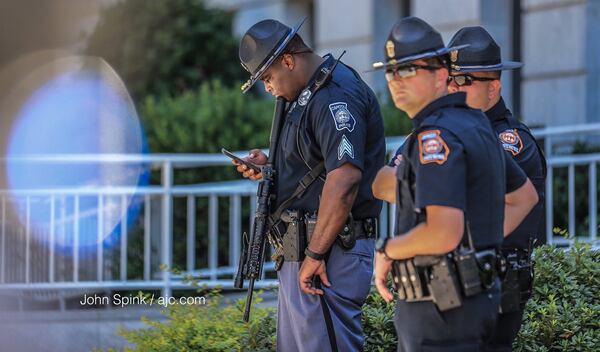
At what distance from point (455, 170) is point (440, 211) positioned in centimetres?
Result: 14

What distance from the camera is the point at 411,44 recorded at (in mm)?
3295

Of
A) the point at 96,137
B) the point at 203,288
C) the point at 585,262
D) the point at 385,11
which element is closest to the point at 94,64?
the point at 96,137

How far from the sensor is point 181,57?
1413 cm

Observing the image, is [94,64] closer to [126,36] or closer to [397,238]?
[126,36]

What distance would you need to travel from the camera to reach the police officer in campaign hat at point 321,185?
4.16 m

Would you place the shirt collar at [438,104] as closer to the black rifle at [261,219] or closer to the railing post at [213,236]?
the black rifle at [261,219]

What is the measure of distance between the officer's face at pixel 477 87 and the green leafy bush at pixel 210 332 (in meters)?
1.68

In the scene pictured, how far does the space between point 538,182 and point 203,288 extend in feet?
7.23

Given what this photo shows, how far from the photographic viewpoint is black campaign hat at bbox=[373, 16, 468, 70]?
10.8 ft

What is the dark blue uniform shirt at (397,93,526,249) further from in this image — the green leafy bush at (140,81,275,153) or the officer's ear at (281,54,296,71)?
the green leafy bush at (140,81,275,153)

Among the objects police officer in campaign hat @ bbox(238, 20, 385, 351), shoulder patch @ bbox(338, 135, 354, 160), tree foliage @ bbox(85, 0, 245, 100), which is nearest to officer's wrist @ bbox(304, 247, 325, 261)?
police officer in campaign hat @ bbox(238, 20, 385, 351)

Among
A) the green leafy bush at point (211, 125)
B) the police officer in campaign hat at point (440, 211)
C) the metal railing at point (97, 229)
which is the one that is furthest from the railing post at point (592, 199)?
the police officer in campaign hat at point (440, 211)

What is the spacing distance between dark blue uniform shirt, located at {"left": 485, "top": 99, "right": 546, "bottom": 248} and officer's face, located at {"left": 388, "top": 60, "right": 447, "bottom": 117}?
0.77m

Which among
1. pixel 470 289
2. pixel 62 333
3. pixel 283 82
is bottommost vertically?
pixel 62 333
